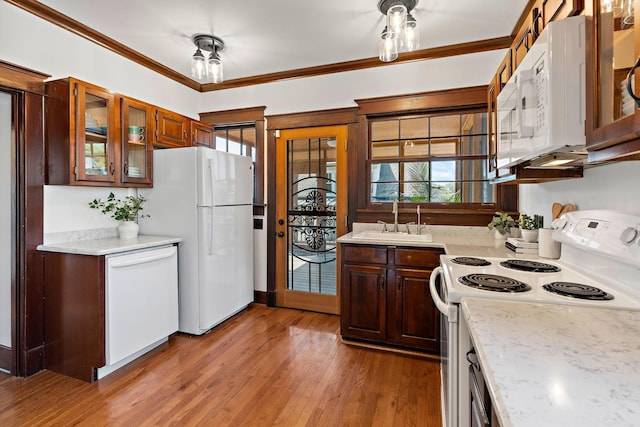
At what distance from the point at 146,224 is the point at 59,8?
180cm

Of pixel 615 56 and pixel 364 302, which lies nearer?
pixel 615 56

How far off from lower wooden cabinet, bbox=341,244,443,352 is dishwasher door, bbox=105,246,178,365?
1.49m

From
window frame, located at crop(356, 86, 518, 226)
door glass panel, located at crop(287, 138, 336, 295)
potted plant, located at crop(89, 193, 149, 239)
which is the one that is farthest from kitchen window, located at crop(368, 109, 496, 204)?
potted plant, located at crop(89, 193, 149, 239)

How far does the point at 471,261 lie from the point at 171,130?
2957 millimetres

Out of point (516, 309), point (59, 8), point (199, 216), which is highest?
point (59, 8)

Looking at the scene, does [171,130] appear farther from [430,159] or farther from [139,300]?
[430,159]

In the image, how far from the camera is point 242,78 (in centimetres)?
382

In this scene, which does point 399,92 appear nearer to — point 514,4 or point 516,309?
point 514,4

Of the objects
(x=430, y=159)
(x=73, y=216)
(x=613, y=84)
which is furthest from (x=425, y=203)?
(x=73, y=216)

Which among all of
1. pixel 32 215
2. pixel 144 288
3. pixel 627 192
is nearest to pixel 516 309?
pixel 627 192

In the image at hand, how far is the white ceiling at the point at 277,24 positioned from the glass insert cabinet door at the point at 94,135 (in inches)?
23.8

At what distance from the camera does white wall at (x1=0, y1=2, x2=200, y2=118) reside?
231 centimetres

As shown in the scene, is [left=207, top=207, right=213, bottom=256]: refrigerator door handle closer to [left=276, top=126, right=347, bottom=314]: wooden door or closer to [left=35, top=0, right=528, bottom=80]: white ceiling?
[left=276, top=126, right=347, bottom=314]: wooden door

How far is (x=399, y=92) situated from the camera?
3.29 metres
